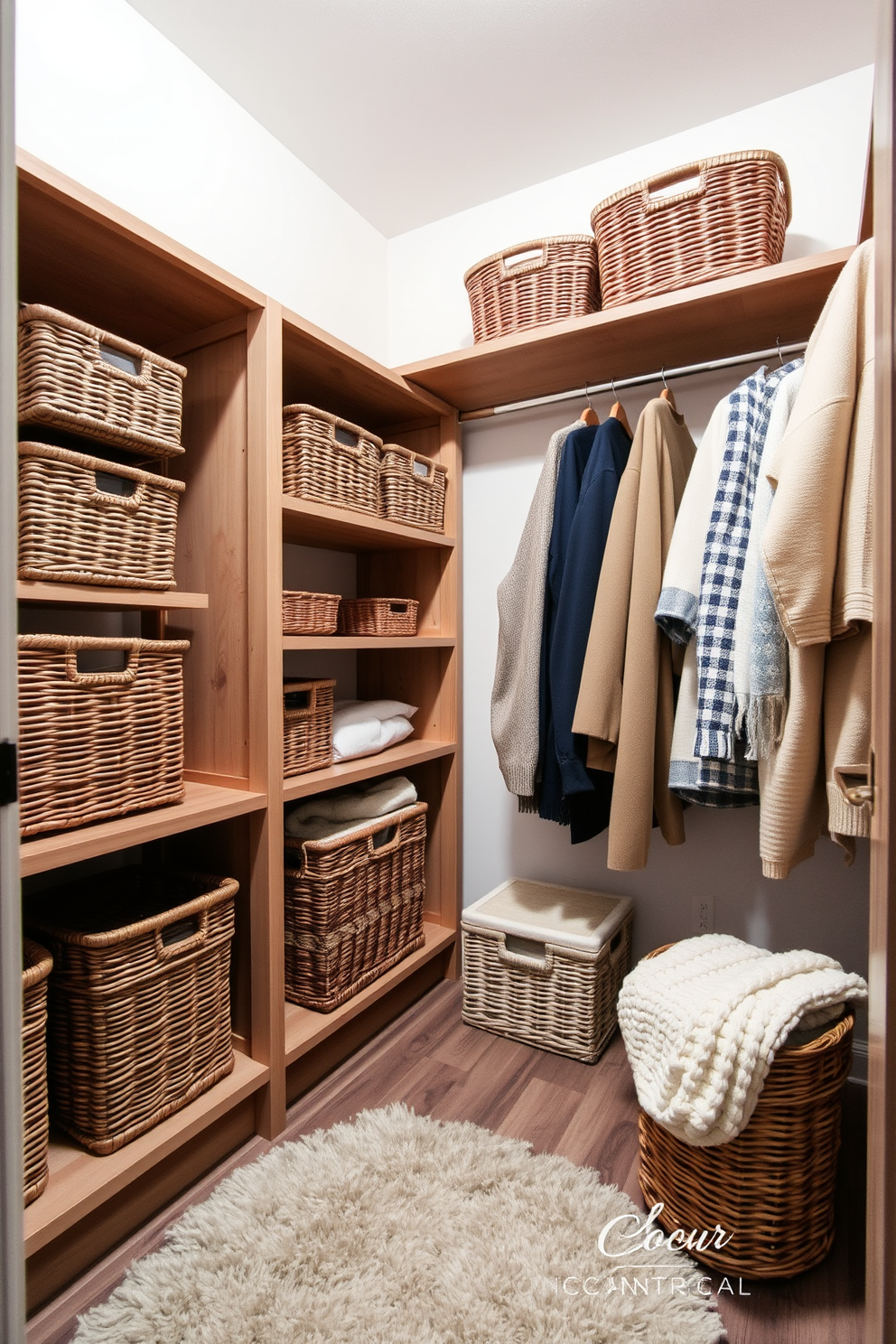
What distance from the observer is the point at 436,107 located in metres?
1.77

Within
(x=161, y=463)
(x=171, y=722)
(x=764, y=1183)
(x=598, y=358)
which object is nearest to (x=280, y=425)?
(x=161, y=463)

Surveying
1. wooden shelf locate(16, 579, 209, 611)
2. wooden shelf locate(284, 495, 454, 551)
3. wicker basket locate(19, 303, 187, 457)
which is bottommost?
wooden shelf locate(16, 579, 209, 611)

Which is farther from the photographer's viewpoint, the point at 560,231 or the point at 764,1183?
the point at 560,231

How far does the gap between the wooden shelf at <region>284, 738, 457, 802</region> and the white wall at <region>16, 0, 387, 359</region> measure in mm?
1260

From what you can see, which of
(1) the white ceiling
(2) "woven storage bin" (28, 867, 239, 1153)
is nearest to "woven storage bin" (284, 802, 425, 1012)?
(2) "woven storage bin" (28, 867, 239, 1153)

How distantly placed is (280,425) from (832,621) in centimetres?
109

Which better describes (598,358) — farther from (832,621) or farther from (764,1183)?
(764,1183)

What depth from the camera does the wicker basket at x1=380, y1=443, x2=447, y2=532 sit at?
1852 millimetres

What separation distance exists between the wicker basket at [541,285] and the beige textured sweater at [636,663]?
14.4 inches

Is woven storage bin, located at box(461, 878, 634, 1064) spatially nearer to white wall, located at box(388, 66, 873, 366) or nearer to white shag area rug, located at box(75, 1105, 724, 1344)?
white shag area rug, located at box(75, 1105, 724, 1344)

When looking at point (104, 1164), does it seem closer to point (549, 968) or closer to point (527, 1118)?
point (527, 1118)

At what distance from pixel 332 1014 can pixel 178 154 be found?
6.62 feet

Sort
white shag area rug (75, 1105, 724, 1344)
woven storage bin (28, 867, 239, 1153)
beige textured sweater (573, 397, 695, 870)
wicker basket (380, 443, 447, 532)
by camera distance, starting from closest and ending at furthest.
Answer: white shag area rug (75, 1105, 724, 1344) → woven storage bin (28, 867, 239, 1153) → beige textured sweater (573, 397, 695, 870) → wicker basket (380, 443, 447, 532)

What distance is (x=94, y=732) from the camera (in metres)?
1.17
